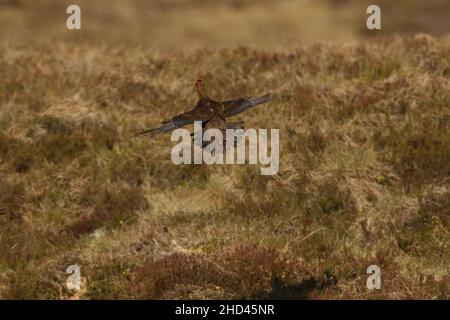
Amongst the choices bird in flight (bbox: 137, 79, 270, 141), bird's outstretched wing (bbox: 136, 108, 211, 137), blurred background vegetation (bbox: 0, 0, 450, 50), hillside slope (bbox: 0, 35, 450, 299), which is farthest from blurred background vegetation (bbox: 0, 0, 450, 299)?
blurred background vegetation (bbox: 0, 0, 450, 50)

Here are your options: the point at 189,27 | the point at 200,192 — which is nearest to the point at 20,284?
the point at 200,192

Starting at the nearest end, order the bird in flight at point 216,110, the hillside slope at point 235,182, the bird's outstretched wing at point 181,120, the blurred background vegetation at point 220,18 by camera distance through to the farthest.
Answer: the bird's outstretched wing at point 181,120 < the bird in flight at point 216,110 < the hillside slope at point 235,182 < the blurred background vegetation at point 220,18

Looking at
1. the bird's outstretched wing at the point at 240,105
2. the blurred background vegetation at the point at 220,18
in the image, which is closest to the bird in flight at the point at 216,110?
the bird's outstretched wing at the point at 240,105

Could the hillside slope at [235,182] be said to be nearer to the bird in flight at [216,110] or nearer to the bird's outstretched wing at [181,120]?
the bird in flight at [216,110]

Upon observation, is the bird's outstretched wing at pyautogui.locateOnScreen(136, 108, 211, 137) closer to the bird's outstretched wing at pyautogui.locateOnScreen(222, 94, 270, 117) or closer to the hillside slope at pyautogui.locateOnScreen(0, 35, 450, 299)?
the bird's outstretched wing at pyautogui.locateOnScreen(222, 94, 270, 117)

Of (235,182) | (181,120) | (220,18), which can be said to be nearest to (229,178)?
(235,182)

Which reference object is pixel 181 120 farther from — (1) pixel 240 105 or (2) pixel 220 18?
(2) pixel 220 18

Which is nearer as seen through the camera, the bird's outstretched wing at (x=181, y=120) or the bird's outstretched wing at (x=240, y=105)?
the bird's outstretched wing at (x=181, y=120)
